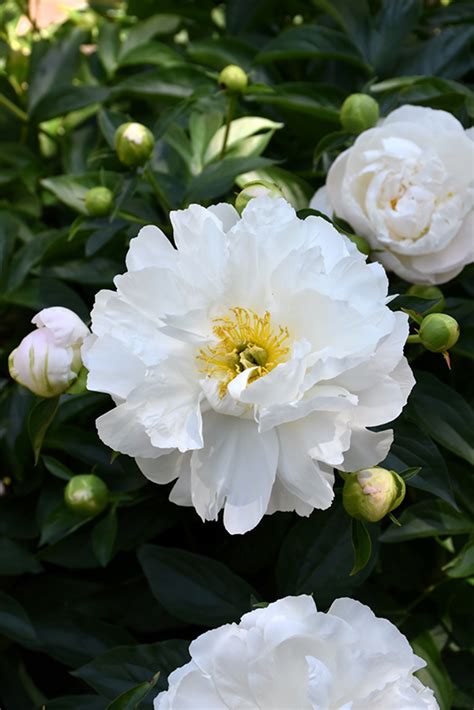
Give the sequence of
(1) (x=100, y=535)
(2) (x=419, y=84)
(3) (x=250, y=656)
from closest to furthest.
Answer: (3) (x=250, y=656) < (1) (x=100, y=535) < (2) (x=419, y=84)

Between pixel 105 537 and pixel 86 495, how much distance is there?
45mm

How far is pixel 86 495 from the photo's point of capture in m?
0.89

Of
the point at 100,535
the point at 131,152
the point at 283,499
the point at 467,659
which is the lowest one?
the point at 467,659

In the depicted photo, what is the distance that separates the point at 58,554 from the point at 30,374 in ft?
0.93

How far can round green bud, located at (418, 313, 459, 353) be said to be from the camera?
758 mm

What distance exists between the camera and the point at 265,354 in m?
0.76

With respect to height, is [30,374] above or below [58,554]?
above

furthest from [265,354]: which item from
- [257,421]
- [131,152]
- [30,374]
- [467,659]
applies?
[467,659]

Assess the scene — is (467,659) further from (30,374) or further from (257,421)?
(30,374)

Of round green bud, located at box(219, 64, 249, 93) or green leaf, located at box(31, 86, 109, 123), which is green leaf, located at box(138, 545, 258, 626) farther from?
green leaf, located at box(31, 86, 109, 123)

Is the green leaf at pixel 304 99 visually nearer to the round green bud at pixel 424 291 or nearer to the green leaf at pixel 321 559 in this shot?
the round green bud at pixel 424 291

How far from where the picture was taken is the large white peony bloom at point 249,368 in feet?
2.23

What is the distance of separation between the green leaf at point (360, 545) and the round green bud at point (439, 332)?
0.52ft

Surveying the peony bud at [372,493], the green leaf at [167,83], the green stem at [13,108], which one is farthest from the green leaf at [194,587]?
the green stem at [13,108]
